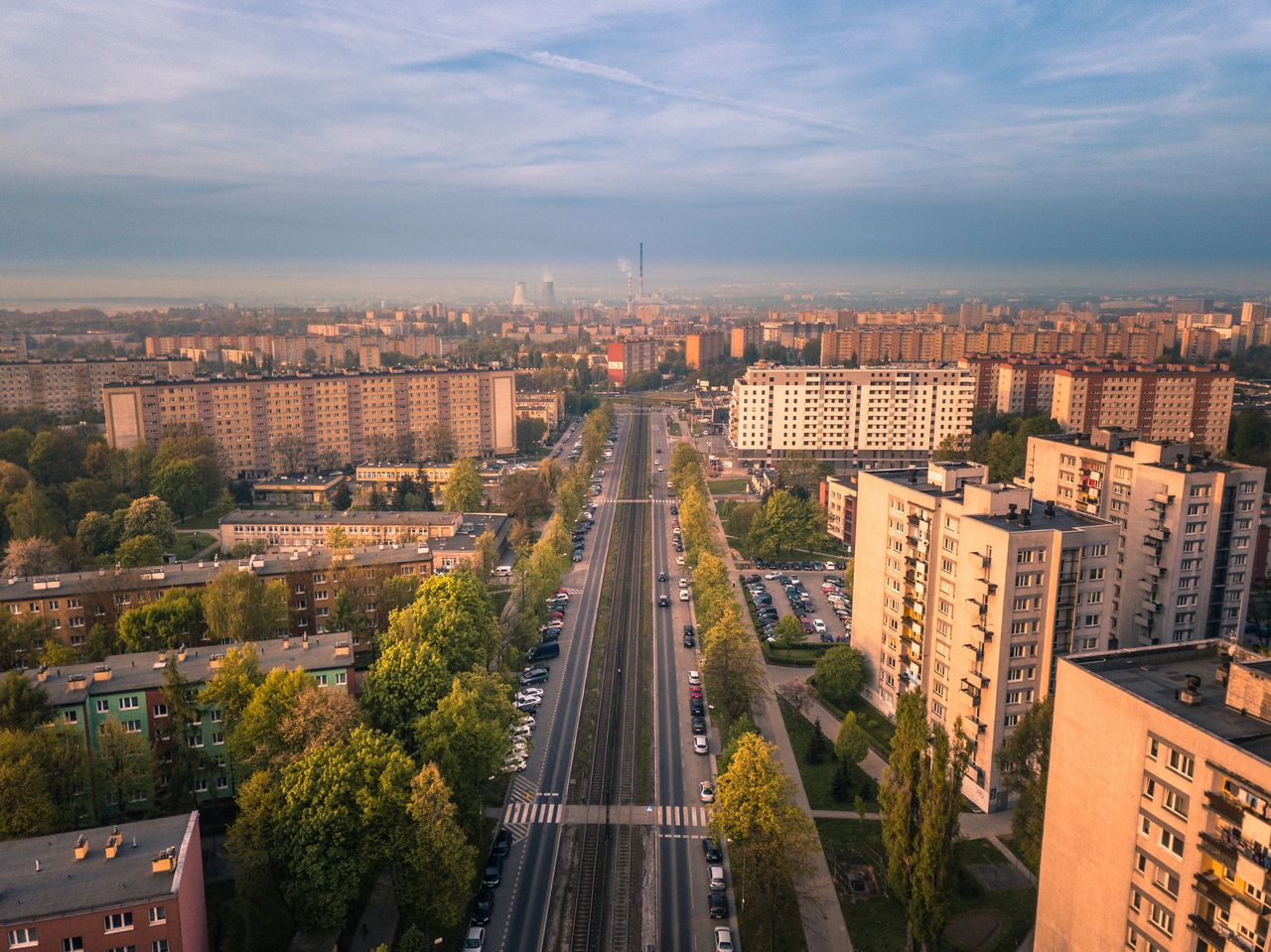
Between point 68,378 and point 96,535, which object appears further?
point 68,378

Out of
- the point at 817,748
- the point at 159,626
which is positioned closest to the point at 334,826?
the point at 817,748

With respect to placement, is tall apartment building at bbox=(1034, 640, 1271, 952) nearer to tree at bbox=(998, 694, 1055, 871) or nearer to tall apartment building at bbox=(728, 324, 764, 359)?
tree at bbox=(998, 694, 1055, 871)

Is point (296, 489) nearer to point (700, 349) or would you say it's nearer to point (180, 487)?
point (180, 487)

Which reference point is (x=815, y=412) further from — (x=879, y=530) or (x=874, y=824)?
(x=874, y=824)

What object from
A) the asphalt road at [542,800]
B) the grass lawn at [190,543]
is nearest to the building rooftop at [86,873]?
the asphalt road at [542,800]

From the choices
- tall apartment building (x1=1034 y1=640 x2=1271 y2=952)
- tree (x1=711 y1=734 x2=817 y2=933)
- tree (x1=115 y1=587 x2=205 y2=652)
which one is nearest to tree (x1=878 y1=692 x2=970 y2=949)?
tall apartment building (x1=1034 y1=640 x2=1271 y2=952)

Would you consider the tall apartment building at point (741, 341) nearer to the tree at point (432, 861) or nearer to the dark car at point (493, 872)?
the dark car at point (493, 872)
